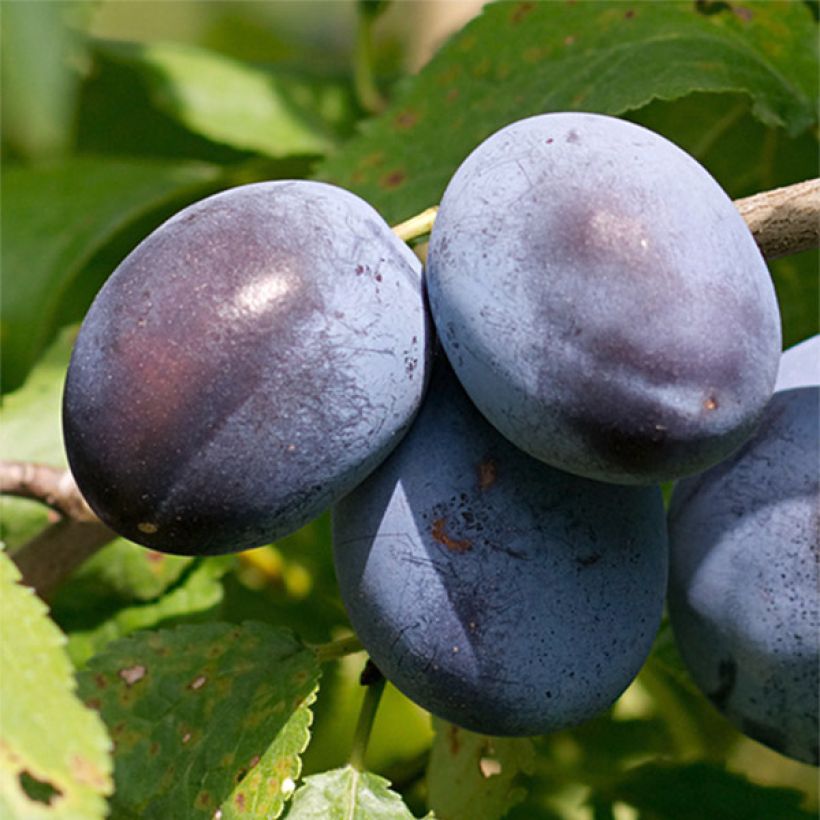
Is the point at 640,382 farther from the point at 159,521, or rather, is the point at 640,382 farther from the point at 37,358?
the point at 37,358

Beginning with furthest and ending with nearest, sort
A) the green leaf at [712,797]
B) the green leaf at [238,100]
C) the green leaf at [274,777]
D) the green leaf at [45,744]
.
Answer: the green leaf at [238,100], the green leaf at [712,797], the green leaf at [274,777], the green leaf at [45,744]

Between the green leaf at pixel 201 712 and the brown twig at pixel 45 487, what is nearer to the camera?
the green leaf at pixel 201 712

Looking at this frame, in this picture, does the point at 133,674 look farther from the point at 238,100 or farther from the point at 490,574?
the point at 238,100

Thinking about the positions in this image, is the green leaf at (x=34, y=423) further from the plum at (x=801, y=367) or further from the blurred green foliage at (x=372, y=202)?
the plum at (x=801, y=367)

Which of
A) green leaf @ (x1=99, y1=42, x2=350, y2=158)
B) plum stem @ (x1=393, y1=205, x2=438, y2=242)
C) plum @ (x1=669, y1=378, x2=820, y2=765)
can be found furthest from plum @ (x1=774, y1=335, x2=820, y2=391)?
green leaf @ (x1=99, y1=42, x2=350, y2=158)

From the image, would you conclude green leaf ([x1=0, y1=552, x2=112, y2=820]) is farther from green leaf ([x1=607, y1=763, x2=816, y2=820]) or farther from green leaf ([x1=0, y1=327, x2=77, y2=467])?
green leaf ([x1=607, y1=763, x2=816, y2=820])

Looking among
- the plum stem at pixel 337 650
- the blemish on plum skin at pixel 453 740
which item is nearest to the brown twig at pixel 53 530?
the plum stem at pixel 337 650

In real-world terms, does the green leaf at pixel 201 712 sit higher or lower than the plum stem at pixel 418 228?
lower
